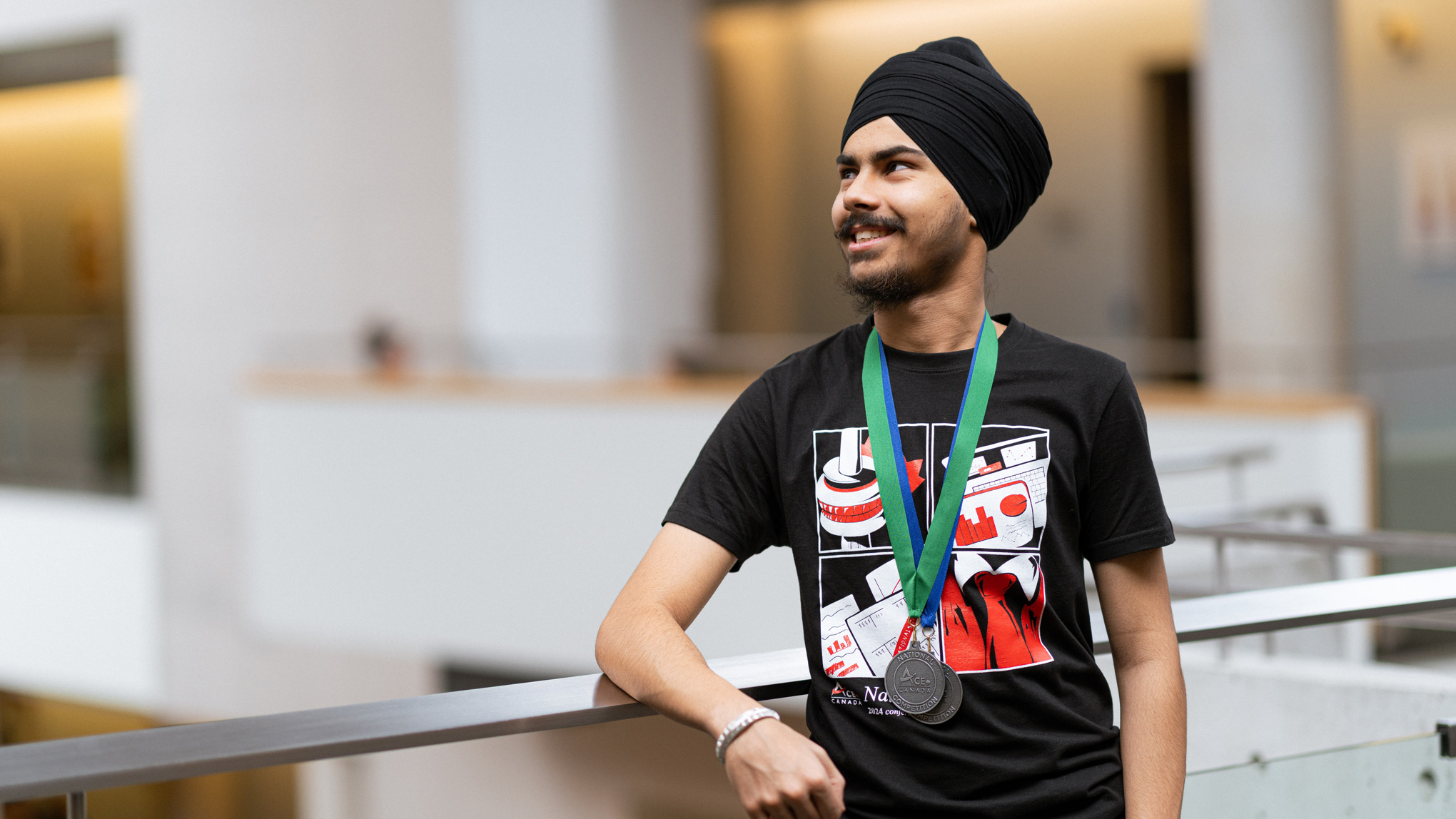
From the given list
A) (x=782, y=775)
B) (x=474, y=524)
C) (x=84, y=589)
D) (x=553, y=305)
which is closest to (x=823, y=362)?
(x=782, y=775)

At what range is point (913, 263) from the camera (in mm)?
1688

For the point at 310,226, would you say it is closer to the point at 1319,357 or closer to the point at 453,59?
the point at 453,59

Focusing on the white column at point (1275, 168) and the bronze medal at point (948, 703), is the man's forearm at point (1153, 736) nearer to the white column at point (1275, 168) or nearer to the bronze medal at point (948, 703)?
the bronze medal at point (948, 703)

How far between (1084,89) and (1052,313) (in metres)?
1.95

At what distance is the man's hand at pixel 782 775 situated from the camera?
152cm

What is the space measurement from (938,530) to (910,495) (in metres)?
0.05

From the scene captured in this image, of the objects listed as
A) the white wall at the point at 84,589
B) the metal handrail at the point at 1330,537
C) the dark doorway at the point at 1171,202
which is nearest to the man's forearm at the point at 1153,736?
the metal handrail at the point at 1330,537

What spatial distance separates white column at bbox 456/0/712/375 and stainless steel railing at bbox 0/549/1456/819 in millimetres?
8961

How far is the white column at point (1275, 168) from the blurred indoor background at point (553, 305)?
0.07ft

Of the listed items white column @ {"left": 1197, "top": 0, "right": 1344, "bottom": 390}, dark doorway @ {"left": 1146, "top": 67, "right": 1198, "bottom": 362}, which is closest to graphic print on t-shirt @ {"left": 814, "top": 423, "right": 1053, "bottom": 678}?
white column @ {"left": 1197, "top": 0, "right": 1344, "bottom": 390}

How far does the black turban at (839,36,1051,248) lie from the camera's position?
1675 millimetres

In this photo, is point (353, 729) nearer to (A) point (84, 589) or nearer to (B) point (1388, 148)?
(B) point (1388, 148)

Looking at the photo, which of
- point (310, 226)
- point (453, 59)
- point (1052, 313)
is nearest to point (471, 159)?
point (453, 59)

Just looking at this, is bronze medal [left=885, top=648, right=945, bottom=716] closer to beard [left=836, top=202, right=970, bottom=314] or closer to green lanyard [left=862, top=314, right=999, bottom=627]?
green lanyard [left=862, top=314, right=999, bottom=627]
